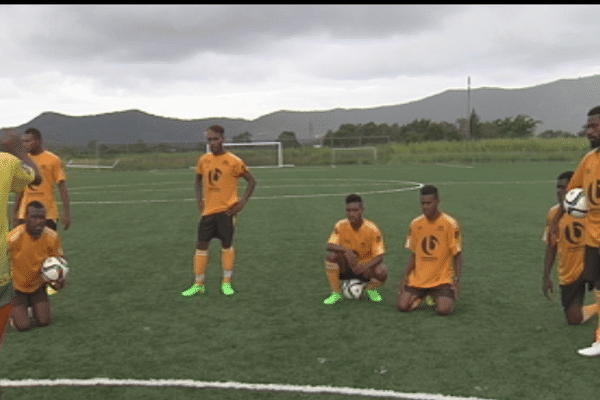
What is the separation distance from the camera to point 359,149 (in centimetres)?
5828

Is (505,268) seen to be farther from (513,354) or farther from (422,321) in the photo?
(513,354)

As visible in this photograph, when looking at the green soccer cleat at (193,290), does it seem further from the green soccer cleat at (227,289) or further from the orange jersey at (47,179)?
the orange jersey at (47,179)

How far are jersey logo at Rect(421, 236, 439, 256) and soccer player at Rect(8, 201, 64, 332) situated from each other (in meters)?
4.05

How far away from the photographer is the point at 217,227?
8.12 m

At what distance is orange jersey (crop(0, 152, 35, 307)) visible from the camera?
3.56m

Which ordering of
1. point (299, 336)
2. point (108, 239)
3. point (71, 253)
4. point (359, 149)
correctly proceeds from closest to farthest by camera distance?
point (299, 336) < point (71, 253) < point (108, 239) < point (359, 149)

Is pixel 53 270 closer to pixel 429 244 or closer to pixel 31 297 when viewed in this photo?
pixel 31 297

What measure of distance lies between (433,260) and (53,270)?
160 inches

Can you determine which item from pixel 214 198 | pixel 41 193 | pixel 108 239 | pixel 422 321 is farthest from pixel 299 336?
pixel 108 239

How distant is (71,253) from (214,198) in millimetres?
5034

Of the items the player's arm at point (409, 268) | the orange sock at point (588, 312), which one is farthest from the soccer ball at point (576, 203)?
the player's arm at point (409, 268)

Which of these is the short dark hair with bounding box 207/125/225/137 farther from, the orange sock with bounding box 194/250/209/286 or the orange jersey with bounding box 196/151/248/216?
the orange sock with bounding box 194/250/209/286

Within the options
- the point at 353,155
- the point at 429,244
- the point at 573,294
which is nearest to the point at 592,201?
the point at 573,294

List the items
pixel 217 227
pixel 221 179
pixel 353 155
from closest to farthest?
pixel 221 179 → pixel 217 227 → pixel 353 155
